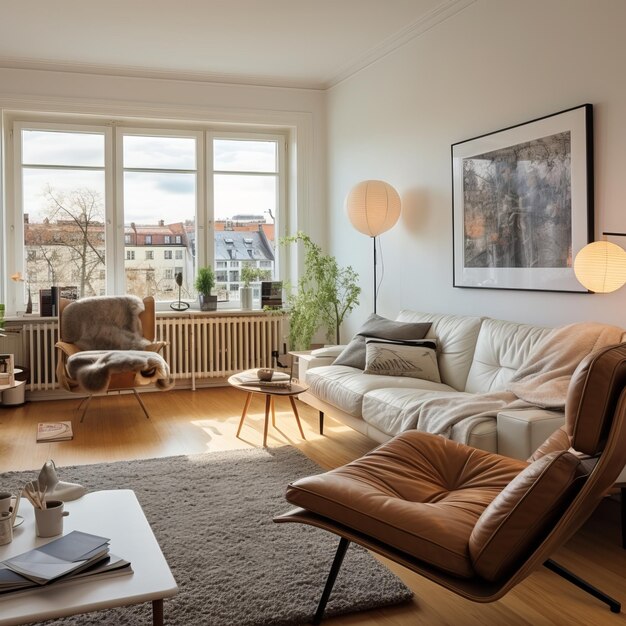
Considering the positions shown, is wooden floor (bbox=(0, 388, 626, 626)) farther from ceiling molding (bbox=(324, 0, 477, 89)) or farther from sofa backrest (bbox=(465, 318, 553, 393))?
ceiling molding (bbox=(324, 0, 477, 89))

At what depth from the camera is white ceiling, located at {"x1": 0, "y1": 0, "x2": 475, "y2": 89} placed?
15.2ft

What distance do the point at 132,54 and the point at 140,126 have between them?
0.88 m

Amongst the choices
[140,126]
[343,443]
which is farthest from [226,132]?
[343,443]

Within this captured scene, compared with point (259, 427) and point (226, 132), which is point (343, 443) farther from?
point (226, 132)

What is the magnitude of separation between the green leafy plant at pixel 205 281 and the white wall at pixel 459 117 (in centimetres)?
117

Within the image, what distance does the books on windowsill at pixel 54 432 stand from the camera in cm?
461

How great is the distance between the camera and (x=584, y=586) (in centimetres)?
238

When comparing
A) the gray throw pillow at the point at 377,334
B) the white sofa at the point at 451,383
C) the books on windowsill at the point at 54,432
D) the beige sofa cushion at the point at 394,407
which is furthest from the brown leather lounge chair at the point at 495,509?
the books on windowsill at the point at 54,432

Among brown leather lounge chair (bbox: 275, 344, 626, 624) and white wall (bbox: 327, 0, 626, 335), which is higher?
white wall (bbox: 327, 0, 626, 335)

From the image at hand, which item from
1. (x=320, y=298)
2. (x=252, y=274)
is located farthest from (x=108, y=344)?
(x=320, y=298)

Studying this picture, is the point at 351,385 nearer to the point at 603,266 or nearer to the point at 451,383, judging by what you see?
the point at 451,383

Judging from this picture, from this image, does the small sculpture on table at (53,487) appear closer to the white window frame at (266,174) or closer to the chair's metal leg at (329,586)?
the chair's metal leg at (329,586)

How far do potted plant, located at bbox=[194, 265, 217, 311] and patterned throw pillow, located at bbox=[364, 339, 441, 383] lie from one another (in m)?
2.41

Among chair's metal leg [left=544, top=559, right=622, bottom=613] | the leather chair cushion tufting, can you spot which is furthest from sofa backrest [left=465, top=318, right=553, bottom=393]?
chair's metal leg [left=544, top=559, right=622, bottom=613]
